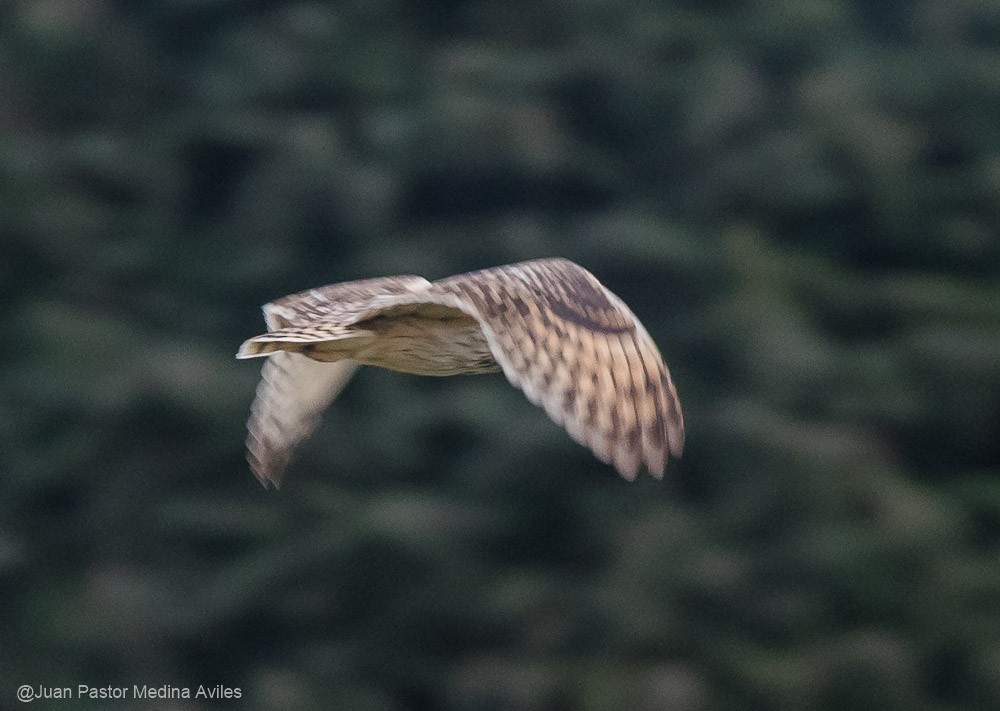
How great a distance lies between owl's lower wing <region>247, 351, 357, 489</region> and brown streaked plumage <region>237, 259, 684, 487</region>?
0.29m

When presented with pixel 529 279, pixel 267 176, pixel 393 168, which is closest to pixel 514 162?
pixel 393 168

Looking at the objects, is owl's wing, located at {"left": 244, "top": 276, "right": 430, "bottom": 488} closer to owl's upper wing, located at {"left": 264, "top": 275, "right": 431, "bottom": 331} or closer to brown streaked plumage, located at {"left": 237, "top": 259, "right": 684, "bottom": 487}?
owl's upper wing, located at {"left": 264, "top": 275, "right": 431, "bottom": 331}

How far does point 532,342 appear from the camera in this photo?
2414mm

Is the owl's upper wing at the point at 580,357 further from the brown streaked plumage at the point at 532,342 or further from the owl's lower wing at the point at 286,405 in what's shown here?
the owl's lower wing at the point at 286,405

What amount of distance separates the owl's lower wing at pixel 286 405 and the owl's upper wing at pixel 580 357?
0.86 meters

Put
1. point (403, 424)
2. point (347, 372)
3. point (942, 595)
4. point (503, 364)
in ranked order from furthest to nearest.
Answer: point (403, 424) → point (942, 595) → point (347, 372) → point (503, 364)

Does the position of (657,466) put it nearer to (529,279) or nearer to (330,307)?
(529,279)

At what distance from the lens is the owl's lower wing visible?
335 centimetres

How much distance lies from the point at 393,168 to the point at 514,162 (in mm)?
635

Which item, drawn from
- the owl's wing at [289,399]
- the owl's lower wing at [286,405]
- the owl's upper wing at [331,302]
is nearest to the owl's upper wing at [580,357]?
the owl's upper wing at [331,302]

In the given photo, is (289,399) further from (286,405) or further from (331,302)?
(331,302)

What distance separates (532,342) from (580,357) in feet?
0.24

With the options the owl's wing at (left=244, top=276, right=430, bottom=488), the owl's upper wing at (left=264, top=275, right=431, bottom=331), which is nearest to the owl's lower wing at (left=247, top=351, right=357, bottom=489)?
the owl's wing at (left=244, top=276, right=430, bottom=488)

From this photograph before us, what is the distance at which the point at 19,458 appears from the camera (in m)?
8.79
